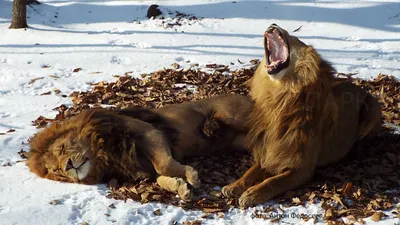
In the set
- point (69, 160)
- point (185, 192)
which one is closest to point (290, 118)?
point (185, 192)

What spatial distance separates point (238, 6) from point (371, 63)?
13.7 feet

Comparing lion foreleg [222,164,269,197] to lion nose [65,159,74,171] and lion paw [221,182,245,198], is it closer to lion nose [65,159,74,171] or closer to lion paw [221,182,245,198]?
lion paw [221,182,245,198]

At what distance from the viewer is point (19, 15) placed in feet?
38.3

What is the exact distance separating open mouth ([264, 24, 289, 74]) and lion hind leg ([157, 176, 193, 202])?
4.35 ft

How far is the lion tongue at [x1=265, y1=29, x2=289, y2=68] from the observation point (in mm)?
5230

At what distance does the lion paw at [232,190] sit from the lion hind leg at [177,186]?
30 centimetres

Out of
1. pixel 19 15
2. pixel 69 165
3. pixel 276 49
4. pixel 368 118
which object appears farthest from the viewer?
pixel 19 15

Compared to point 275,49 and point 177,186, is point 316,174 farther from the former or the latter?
point 177,186

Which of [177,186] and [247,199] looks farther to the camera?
[177,186]

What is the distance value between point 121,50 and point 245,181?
5.87m

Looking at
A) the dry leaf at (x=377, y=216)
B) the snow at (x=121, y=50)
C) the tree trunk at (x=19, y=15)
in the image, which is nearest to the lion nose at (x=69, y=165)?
the snow at (x=121, y=50)

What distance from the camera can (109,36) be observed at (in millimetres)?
11320

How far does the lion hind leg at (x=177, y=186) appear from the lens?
4859 millimetres

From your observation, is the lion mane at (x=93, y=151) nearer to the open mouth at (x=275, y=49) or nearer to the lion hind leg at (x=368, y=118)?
the open mouth at (x=275, y=49)
